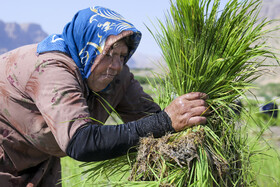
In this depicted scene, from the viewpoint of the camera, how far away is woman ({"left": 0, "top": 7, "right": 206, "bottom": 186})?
1.44m

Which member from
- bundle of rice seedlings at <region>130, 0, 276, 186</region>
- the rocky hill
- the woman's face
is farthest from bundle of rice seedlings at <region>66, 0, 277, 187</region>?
the rocky hill

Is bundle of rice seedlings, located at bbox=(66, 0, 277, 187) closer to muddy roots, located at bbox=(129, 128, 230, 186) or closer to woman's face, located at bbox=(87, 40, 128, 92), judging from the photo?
muddy roots, located at bbox=(129, 128, 230, 186)

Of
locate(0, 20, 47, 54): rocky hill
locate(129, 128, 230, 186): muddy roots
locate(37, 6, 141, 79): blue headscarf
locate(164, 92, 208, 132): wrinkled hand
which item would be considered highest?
locate(37, 6, 141, 79): blue headscarf

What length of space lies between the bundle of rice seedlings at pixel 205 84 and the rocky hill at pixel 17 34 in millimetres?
128379

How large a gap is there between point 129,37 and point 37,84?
0.51 metres

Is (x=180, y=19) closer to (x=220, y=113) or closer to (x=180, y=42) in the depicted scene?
(x=180, y=42)

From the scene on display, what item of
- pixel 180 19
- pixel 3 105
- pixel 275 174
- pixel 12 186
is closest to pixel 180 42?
pixel 180 19

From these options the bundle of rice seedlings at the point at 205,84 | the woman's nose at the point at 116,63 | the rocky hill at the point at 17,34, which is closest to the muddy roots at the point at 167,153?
the bundle of rice seedlings at the point at 205,84

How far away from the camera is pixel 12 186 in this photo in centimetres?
196

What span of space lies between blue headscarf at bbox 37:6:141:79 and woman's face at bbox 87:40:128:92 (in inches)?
1.5

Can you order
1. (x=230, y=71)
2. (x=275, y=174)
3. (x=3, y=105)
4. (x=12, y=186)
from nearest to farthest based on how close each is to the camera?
(x=230, y=71), (x=3, y=105), (x=12, y=186), (x=275, y=174)

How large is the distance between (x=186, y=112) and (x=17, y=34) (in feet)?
469

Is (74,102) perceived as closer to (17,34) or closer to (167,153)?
(167,153)

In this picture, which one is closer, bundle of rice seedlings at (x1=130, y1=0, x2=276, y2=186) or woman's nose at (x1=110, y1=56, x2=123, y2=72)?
bundle of rice seedlings at (x1=130, y1=0, x2=276, y2=186)
